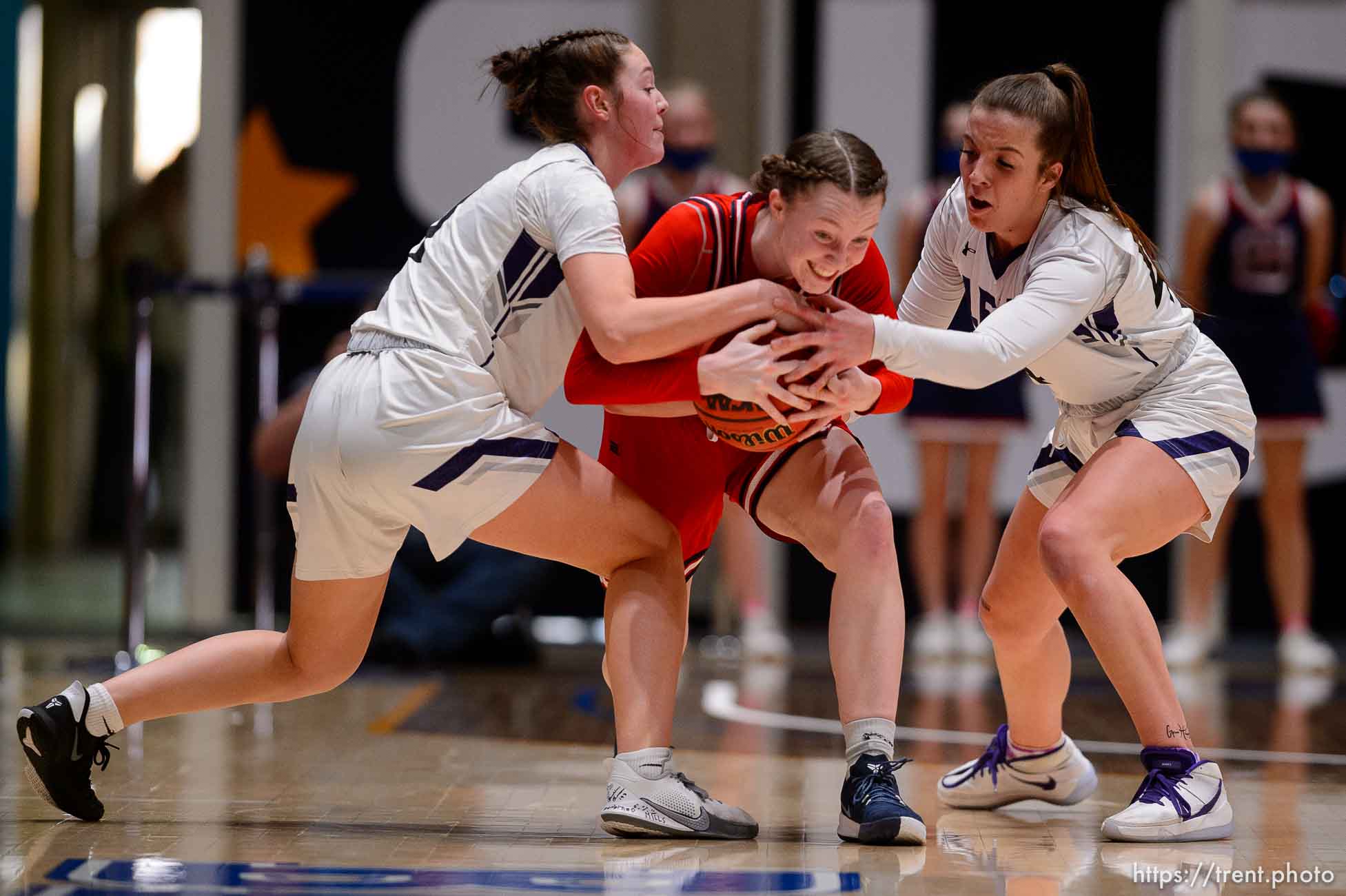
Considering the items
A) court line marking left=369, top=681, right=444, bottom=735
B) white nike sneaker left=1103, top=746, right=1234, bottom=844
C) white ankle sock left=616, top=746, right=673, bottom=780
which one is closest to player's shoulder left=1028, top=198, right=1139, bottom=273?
white nike sneaker left=1103, top=746, right=1234, bottom=844

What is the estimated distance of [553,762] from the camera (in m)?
4.21

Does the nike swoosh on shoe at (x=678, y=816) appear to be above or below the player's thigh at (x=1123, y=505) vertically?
below

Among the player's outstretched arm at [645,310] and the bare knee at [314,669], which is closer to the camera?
the player's outstretched arm at [645,310]

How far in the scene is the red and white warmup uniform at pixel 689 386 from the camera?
325cm

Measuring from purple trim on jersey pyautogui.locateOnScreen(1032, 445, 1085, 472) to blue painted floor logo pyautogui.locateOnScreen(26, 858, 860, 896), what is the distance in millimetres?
1198

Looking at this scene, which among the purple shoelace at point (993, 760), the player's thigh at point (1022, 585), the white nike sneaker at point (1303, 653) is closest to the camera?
the player's thigh at point (1022, 585)

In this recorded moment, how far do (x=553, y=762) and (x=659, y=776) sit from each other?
1061mm

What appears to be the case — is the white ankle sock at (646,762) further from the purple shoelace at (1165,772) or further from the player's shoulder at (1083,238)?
the player's shoulder at (1083,238)

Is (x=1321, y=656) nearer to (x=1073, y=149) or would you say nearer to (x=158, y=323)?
(x=1073, y=149)

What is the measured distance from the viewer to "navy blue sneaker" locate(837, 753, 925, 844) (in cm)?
309

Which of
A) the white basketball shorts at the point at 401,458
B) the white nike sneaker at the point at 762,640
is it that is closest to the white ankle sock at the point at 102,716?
the white basketball shorts at the point at 401,458

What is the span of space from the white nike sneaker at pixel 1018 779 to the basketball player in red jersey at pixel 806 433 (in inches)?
17.5

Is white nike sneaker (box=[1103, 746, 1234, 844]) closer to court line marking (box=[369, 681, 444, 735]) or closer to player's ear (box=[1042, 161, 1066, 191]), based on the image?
player's ear (box=[1042, 161, 1066, 191])

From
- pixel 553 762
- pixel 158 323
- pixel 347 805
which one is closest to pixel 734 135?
pixel 158 323
